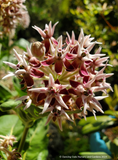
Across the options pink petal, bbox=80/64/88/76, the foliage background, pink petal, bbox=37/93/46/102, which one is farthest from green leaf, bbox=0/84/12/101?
pink petal, bbox=80/64/88/76

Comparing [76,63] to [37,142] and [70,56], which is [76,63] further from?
[37,142]

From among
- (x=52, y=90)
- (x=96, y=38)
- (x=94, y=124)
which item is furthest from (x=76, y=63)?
(x=96, y=38)

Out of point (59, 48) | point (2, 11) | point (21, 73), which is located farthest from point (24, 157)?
point (2, 11)

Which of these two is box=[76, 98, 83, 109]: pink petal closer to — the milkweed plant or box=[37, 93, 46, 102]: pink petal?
the milkweed plant

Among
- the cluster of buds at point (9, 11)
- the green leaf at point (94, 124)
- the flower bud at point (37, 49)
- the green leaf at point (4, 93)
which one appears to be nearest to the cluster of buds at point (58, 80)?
the flower bud at point (37, 49)

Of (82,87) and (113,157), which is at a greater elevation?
Result: (82,87)

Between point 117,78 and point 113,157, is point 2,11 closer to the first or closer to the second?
point 113,157

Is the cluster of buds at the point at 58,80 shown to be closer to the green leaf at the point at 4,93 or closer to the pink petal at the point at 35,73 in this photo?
the pink petal at the point at 35,73
